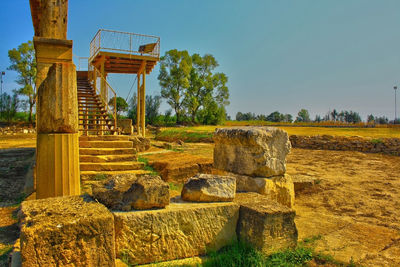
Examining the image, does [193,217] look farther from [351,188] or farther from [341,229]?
[351,188]

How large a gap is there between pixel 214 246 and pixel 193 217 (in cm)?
40

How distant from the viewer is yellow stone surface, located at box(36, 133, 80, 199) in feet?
11.6

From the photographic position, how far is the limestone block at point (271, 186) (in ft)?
14.6

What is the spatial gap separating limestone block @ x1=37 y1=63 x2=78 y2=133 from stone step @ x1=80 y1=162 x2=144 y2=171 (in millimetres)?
3564

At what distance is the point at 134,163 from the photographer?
7.51 m

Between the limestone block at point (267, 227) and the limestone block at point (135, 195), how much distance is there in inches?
34.4

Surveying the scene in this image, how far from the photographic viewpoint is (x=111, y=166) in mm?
7230

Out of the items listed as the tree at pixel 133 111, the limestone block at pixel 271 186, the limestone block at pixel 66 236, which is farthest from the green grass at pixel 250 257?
the tree at pixel 133 111

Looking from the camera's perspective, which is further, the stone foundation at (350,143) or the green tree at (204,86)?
the green tree at (204,86)

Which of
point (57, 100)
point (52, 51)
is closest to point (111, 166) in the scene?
point (52, 51)

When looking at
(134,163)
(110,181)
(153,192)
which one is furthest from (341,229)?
(134,163)

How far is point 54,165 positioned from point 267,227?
8.73 ft

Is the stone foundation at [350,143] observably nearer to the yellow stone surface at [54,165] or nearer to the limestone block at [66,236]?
the yellow stone surface at [54,165]

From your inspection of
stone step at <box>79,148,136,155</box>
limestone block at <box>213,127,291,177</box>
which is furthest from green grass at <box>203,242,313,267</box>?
stone step at <box>79,148,136,155</box>
